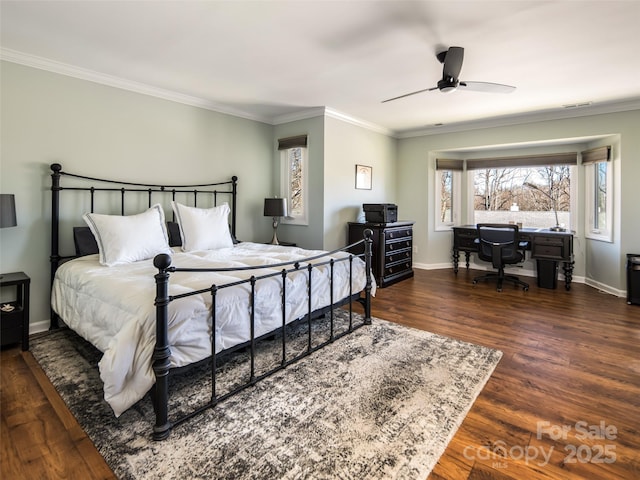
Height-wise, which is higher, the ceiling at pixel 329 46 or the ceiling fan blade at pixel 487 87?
the ceiling at pixel 329 46

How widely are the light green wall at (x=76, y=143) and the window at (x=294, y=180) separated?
0.90 metres

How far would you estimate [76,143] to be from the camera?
3.36 metres

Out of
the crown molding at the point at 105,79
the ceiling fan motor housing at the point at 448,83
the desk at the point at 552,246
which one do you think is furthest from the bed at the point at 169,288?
the desk at the point at 552,246

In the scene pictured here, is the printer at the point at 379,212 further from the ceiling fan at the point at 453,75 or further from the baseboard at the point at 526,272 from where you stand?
the ceiling fan at the point at 453,75

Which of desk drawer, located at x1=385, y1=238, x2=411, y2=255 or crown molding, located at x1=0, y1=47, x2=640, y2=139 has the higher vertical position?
crown molding, located at x1=0, y1=47, x2=640, y2=139

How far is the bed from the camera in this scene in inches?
69.2

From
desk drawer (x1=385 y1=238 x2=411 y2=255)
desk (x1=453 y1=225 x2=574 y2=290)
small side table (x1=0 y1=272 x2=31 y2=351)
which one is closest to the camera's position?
small side table (x1=0 y1=272 x2=31 y2=351)

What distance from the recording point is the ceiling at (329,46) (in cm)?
233

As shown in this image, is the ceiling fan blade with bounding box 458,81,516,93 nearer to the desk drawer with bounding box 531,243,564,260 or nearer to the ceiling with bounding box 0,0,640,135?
the ceiling with bounding box 0,0,640,135

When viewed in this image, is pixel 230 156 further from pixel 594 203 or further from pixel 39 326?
pixel 594 203

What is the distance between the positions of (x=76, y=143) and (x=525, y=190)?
6381 mm

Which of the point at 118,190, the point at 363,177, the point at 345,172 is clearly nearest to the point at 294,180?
the point at 345,172

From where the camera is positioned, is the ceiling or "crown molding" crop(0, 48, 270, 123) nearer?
the ceiling

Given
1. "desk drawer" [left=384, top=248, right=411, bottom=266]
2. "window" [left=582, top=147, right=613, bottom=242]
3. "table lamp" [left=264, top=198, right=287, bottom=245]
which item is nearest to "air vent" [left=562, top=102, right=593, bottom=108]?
"window" [left=582, top=147, right=613, bottom=242]
